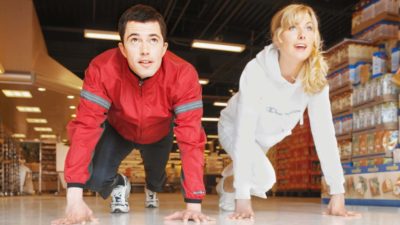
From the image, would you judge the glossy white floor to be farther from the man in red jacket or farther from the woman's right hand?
the man in red jacket

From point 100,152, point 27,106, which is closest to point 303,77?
point 100,152

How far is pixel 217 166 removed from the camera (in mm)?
21172

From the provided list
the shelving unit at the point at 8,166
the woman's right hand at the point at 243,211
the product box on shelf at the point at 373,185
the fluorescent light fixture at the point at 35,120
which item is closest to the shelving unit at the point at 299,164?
the product box on shelf at the point at 373,185

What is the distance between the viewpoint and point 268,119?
2453mm

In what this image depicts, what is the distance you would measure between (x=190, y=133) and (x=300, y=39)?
0.70m

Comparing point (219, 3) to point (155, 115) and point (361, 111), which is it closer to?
point (361, 111)

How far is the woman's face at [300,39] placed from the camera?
2.19 metres

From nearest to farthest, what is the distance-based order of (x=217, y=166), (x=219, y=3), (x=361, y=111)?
(x=361, y=111), (x=219, y=3), (x=217, y=166)

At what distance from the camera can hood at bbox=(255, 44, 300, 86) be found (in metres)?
2.31

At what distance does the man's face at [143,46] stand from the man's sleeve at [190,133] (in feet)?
0.51

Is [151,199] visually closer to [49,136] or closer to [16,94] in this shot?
[16,94]

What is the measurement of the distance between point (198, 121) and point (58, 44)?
10513 mm

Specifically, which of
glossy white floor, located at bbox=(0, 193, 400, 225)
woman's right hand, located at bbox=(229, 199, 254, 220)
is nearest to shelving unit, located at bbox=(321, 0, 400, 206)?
→ glossy white floor, located at bbox=(0, 193, 400, 225)

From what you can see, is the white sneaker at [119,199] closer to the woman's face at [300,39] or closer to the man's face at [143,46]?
the man's face at [143,46]
